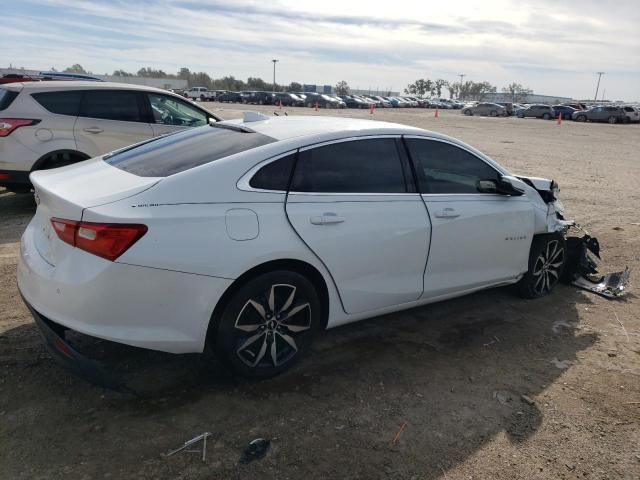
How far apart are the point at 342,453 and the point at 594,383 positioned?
6.51 ft

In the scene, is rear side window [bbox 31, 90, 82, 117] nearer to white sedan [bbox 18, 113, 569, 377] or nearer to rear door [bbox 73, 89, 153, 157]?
rear door [bbox 73, 89, 153, 157]

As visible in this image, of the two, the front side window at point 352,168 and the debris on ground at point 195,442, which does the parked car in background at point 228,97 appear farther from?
the debris on ground at point 195,442

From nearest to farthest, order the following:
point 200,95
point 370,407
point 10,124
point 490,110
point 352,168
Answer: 1. point 370,407
2. point 352,168
3. point 10,124
4. point 490,110
5. point 200,95

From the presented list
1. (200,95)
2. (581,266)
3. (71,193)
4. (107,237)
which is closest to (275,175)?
(107,237)

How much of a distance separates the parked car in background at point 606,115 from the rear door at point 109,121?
4642 centimetres

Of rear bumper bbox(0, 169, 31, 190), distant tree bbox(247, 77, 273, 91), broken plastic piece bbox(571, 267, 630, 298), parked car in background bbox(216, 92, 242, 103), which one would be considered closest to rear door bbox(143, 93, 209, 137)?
rear bumper bbox(0, 169, 31, 190)

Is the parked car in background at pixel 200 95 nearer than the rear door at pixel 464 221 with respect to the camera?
No

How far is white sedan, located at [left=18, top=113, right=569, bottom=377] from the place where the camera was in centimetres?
285

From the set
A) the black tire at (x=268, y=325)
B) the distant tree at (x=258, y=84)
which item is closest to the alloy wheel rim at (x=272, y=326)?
the black tire at (x=268, y=325)

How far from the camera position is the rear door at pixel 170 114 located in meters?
7.89

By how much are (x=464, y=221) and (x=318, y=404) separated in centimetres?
183

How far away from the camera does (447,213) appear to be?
13.1ft

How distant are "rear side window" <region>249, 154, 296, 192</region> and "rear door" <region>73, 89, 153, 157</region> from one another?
4.87 metres

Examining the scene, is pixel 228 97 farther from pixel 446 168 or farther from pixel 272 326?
pixel 272 326
